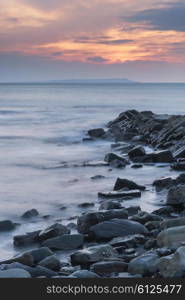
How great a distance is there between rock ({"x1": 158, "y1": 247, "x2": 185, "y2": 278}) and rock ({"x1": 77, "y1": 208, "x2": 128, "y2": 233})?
2.69m

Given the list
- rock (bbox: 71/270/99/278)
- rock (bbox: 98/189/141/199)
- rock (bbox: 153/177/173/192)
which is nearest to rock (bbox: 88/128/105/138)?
rock (bbox: 153/177/173/192)

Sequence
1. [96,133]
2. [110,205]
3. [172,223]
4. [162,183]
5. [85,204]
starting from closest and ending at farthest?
1. [172,223]
2. [110,205]
3. [85,204]
4. [162,183]
5. [96,133]

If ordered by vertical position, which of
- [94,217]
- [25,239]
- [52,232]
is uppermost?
[94,217]

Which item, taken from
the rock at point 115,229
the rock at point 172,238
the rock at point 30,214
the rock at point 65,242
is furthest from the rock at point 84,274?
the rock at point 30,214

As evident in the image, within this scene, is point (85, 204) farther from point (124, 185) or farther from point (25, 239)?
point (25, 239)

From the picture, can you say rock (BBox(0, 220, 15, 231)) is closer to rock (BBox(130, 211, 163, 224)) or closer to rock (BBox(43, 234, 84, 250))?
rock (BBox(43, 234, 84, 250))

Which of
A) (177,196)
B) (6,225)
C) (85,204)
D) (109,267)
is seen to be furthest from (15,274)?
(85,204)

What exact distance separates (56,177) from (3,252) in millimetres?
7002

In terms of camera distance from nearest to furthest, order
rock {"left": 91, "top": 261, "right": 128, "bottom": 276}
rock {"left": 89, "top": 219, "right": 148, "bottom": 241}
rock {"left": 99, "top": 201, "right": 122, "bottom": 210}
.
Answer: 1. rock {"left": 91, "top": 261, "right": 128, "bottom": 276}
2. rock {"left": 89, "top": 219, "right": 148, "bottom": 241}
3. rock {"left": 99, "top": 201, "right": 122, "bottom": 210}

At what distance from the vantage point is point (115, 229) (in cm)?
878

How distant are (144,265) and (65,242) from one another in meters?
1.96

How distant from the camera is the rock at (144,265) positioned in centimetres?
666

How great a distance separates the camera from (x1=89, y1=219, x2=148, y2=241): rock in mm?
8672

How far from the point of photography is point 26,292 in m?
5.25
